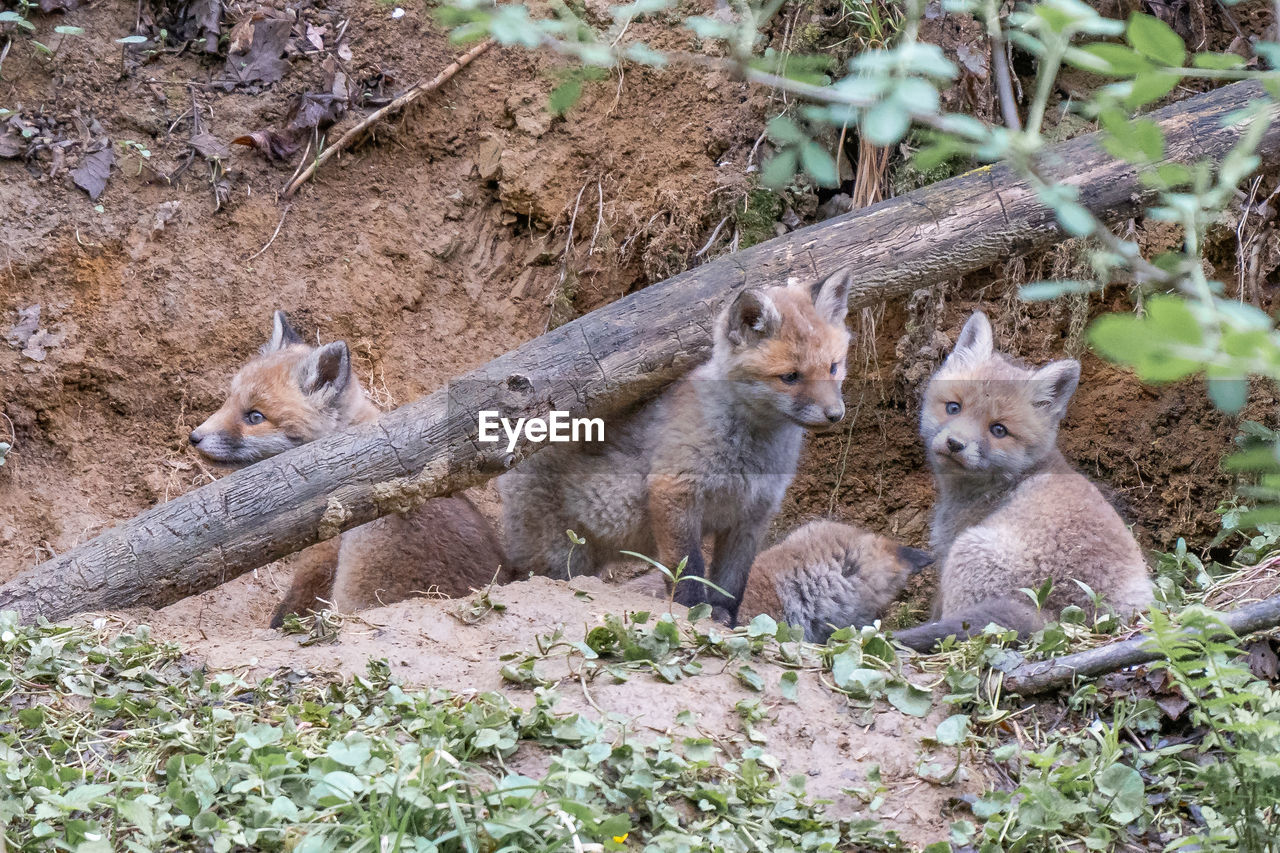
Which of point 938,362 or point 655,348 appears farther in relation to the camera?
point 938,362

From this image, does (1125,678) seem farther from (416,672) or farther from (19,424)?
(19,424)

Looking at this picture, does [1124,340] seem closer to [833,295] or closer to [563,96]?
[563,96]

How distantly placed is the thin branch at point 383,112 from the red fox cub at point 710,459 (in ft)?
9.50

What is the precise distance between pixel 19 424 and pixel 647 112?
4.81 metres

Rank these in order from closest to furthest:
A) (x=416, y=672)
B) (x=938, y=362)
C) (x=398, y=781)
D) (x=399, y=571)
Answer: (x=398, y=781)
(x=416, y=672)
(x=399, y=571)
(x=938, y=362)

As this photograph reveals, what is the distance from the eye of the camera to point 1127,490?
6734 mm

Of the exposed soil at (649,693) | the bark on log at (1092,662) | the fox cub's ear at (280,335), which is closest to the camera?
the exposed soil at (649,693)

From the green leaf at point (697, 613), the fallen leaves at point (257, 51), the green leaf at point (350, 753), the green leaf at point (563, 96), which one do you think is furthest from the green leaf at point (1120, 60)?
the fallen leaves at point (257, 51)

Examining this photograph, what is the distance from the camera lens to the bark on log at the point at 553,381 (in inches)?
192

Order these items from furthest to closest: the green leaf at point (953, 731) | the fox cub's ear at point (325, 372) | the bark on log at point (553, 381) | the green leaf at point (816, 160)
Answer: the fox cub's ear at point (325, 372)
the bark on log at point (553, 381)
the green leaf at point (953, 731)
the green leaf at point (816, 160)

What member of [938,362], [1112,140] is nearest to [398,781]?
[1112,140]

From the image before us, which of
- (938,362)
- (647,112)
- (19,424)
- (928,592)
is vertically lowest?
(928,592)

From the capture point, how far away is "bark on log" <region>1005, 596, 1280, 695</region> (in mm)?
3748

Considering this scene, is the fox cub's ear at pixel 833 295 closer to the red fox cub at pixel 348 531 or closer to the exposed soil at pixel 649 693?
the exposed soil at pixel 649 693
